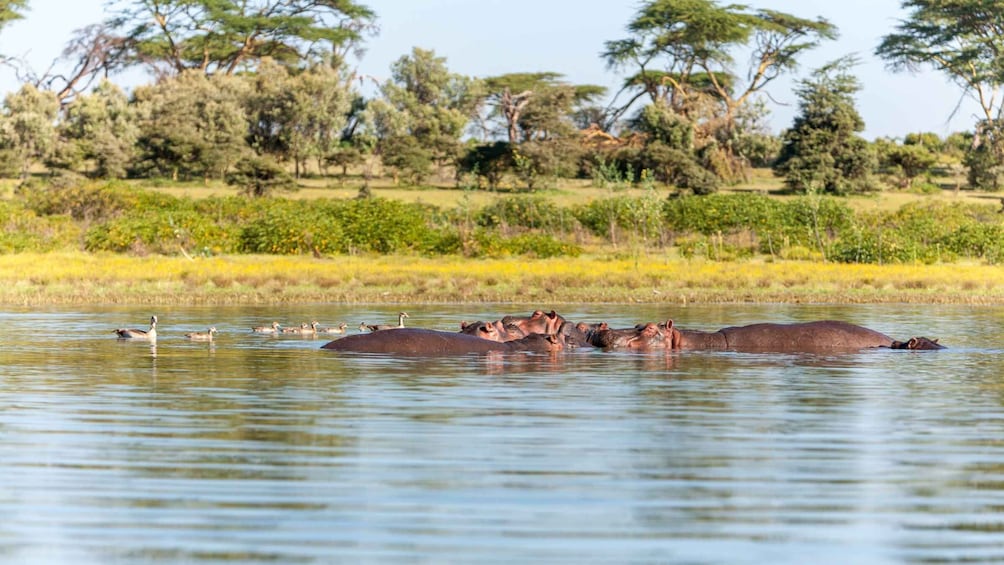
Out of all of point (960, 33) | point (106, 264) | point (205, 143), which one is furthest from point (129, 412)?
point (960, 33)

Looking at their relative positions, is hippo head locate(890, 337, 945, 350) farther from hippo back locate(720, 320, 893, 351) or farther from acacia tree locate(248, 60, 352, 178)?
acacia tree locate(248, 60, 352, 178)

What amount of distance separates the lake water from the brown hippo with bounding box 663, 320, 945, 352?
1136 millimetres

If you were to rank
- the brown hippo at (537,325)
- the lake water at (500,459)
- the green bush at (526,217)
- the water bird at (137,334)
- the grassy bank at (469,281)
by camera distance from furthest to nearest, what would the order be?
the green bush at (526,217)
the grassy bank at (469,281)
the water bird at (137,334)
the brown hippo at (537,325)
the lake water at (500,459)

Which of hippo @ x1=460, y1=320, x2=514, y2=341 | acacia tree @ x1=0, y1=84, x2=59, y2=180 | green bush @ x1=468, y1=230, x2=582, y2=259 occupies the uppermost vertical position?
acacia tree @ x1=0, y1=84, x2=59, y2=180

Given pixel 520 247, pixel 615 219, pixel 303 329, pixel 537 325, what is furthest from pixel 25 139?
pixel 537 325

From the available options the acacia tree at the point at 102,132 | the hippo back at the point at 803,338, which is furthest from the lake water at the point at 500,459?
the acacia tree at the point at 102,132

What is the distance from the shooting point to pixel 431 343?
62.5 feet

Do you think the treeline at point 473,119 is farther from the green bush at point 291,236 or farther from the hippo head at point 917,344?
the hippo head at point 917,344

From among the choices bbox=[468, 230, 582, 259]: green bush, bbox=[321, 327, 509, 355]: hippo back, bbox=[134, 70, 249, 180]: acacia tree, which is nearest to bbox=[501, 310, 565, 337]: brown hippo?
bbox=[321, 327, 509, 355]: hippo back

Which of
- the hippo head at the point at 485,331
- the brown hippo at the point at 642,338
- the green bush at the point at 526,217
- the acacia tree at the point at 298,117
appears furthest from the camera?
the acacia tree at the point at 298,117

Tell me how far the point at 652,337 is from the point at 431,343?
311 centimetres

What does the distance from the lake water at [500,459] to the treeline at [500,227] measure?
26921 mm

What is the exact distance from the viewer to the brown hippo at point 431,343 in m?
19.0

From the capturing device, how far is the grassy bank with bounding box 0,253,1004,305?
32531 millimetres
